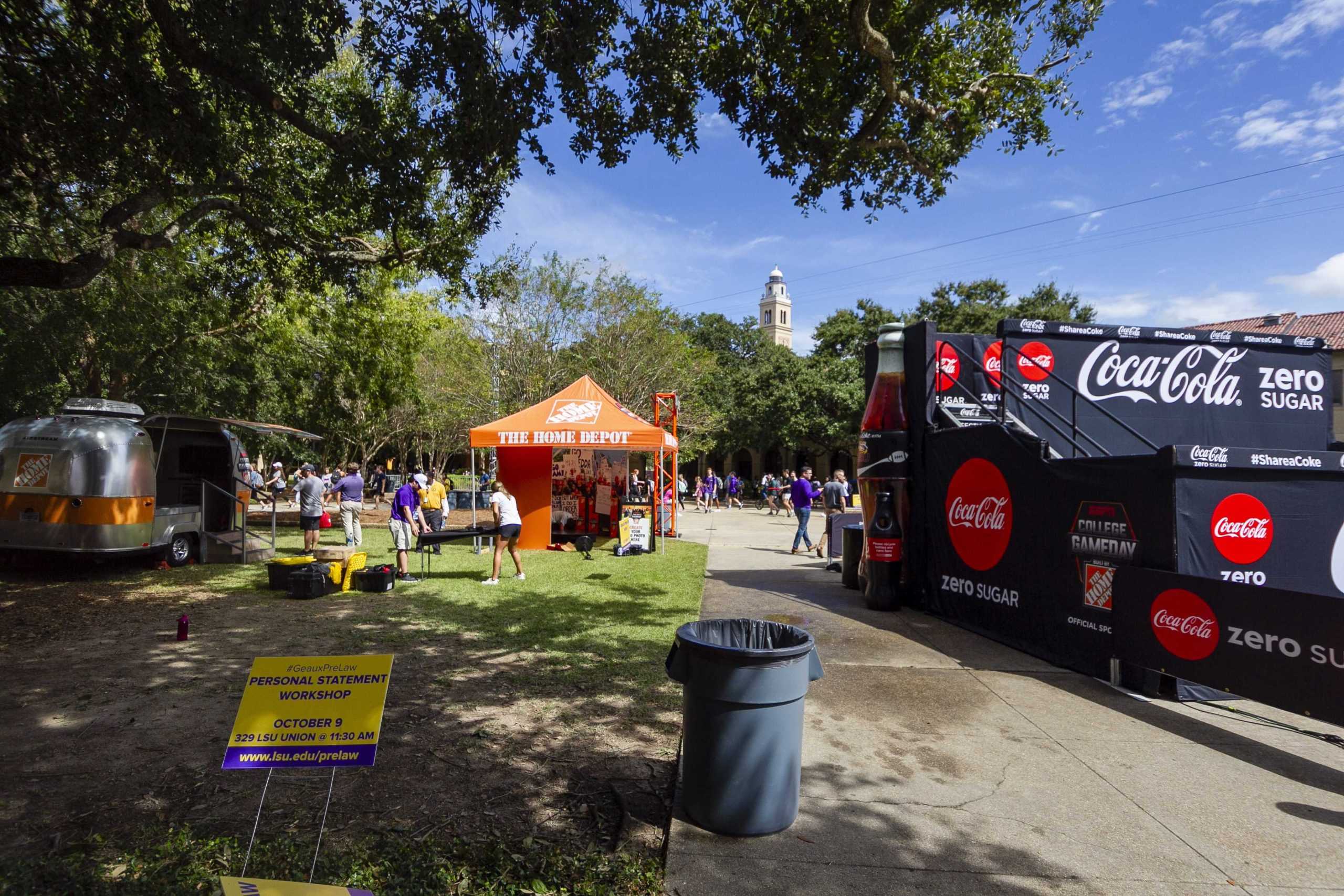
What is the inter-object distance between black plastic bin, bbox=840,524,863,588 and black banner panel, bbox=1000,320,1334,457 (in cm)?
309

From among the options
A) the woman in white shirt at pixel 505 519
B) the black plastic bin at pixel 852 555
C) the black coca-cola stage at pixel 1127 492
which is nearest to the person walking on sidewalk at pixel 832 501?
the black plastic bin at pixel 852 555

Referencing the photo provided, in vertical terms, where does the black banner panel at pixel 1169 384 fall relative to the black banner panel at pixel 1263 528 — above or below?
above

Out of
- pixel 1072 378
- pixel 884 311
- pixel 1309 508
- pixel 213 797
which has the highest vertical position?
pixel 884 311

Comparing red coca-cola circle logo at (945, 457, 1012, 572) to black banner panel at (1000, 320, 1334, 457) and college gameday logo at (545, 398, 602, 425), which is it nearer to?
black banner panel at (1000, 320, 1334, 457)

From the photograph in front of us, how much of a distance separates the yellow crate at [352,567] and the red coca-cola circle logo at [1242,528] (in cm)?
1087

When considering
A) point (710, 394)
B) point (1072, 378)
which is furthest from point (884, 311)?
point (1072, 378)

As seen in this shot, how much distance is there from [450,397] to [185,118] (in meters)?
24.3

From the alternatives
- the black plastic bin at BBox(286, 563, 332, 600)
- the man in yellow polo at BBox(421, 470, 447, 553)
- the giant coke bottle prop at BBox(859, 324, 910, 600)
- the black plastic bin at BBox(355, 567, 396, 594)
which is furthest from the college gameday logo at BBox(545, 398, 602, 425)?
the giant coke bottle prop at BBox(859, 324, 910, 600)

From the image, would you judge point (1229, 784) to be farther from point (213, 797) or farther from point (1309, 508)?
point (213, 797)

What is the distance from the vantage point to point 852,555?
11852mm

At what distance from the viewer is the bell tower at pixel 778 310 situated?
116500mm

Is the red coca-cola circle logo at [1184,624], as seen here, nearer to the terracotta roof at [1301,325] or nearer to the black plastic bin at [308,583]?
the black plastic bin at [308,583]

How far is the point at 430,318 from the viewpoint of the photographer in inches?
858

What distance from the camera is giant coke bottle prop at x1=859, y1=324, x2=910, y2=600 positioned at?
1011cm
